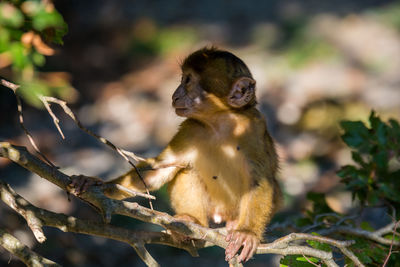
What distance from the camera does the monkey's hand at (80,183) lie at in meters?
2.93

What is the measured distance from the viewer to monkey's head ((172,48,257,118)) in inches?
143

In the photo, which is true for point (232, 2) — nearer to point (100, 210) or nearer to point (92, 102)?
point (92, 102)

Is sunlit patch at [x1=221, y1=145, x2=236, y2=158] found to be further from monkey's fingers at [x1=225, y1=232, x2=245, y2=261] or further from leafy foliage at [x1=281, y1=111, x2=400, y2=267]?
leafy foliage at [x1=281, y1=111, x2=400, y2=267]

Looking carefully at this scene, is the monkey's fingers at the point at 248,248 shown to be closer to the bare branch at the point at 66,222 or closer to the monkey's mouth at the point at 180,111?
the bare branch at the point at 66,222

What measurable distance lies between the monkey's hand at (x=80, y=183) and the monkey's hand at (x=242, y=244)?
91 centimetres

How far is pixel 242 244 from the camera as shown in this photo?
342 centimetres

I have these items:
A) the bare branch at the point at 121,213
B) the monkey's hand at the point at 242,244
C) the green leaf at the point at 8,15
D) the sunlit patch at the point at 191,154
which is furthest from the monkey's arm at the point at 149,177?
the green leaf at the point at 8,15

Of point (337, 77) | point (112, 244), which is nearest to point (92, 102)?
point (112, 244)

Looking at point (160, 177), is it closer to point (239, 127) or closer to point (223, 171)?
point (223, 171)

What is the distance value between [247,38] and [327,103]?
3.03 m

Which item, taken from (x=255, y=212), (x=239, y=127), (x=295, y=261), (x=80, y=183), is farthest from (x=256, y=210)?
(x=80, y=183)

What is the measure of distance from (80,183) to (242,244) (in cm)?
112

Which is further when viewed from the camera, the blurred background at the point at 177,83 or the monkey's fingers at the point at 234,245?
the blurred background at the point at 177,83

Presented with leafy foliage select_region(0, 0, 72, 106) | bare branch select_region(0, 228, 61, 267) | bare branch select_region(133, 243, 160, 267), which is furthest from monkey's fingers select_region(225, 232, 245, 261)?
leafy foliage select_region(0, 0, 72, 106)
